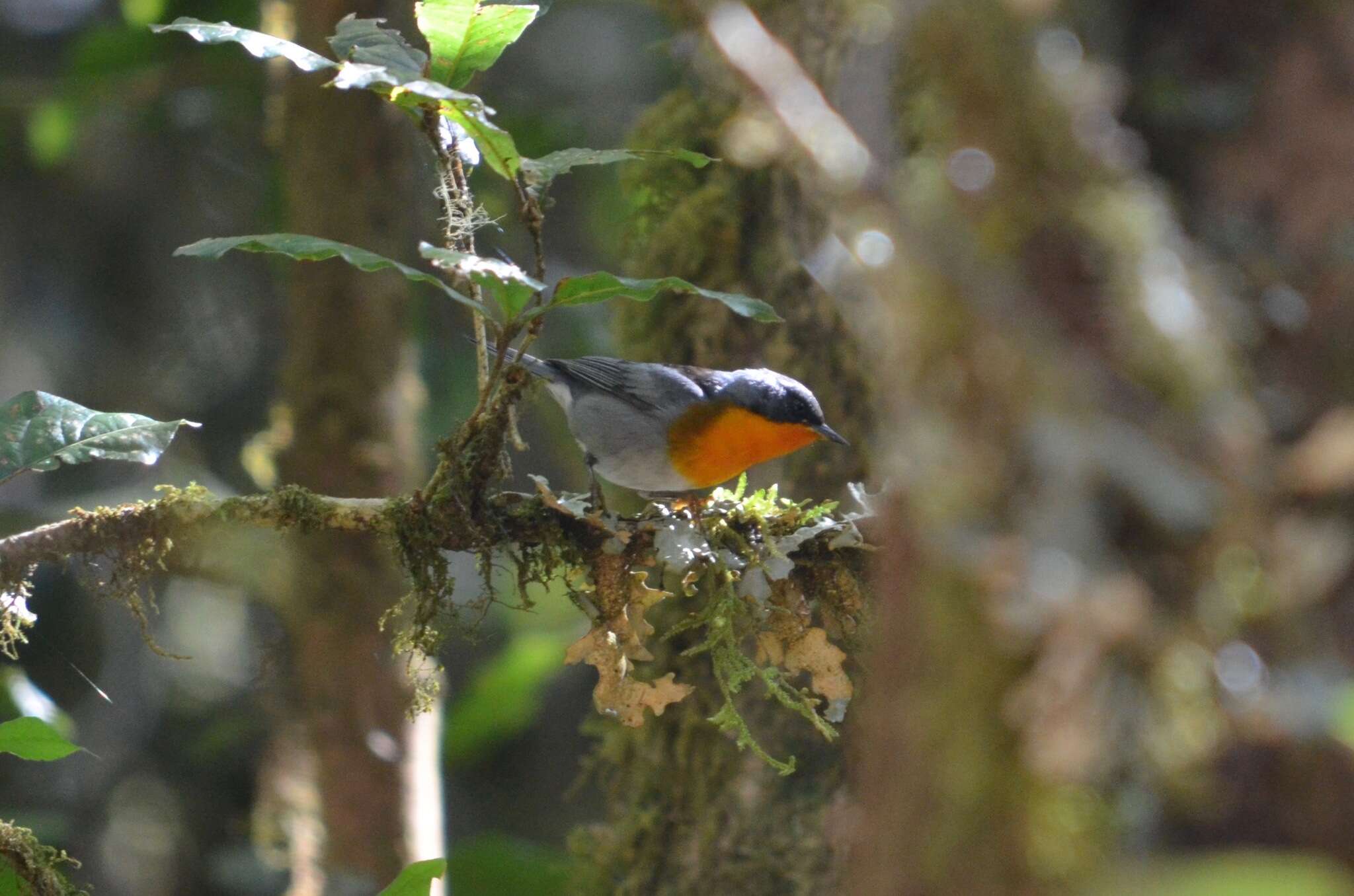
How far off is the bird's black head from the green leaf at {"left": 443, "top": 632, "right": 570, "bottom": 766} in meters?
2.72

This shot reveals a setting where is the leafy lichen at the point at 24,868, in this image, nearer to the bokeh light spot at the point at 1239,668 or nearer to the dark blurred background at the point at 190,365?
the bokeh light spot at the point at 1239,668

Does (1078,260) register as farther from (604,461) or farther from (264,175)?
(264,175)

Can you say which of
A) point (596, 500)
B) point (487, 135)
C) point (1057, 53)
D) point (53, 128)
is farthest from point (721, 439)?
point (53, 128)

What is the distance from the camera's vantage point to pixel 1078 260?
3.33ft

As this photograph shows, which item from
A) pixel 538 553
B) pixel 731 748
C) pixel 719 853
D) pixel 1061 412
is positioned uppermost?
pixel 1061 412

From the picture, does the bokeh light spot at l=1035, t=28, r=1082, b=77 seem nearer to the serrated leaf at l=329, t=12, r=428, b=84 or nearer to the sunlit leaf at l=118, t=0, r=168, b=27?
the serrated leaf at l=329, t=12, r=428, b=84

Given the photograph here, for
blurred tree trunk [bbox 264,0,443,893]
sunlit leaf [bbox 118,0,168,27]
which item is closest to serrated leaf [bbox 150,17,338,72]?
blurred tree trunk [bbox 264,0,443,893]

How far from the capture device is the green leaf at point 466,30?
2.39 meters

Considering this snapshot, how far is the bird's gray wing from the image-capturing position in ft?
12.7

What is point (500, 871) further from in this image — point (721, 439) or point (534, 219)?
point (534, 219)

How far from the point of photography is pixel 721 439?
12.2 ft

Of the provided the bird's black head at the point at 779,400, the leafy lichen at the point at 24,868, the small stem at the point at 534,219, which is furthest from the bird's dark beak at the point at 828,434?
the leafy lichen at the point at 24,868

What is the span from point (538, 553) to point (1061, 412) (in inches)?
78.4

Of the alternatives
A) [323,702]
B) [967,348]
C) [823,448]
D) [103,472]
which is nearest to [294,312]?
[323,702]
